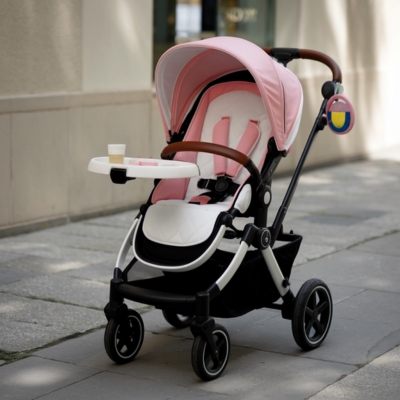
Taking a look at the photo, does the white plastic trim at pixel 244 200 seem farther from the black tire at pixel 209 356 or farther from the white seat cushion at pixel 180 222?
the black tire at pixel 209 356

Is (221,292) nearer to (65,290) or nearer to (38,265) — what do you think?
(65,290)

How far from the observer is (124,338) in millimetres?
4988

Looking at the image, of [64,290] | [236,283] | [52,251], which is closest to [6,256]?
[52,251]

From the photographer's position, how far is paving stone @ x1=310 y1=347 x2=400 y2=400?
446 cm

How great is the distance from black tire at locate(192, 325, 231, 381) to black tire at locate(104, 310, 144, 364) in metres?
0.53

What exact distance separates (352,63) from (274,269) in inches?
395

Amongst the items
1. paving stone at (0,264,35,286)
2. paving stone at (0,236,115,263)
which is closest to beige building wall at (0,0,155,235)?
paving stone at (0,236,115,263)

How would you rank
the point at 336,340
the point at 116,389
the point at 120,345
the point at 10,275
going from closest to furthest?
1. the point at 116,389
2. the point at 120,345
3. the point at 336,340
4. the point at 10,275

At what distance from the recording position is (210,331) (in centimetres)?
461

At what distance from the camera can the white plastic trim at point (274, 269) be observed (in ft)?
16.3

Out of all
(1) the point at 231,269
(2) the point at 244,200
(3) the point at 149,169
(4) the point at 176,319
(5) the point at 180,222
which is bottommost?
(4) the point at 176,319

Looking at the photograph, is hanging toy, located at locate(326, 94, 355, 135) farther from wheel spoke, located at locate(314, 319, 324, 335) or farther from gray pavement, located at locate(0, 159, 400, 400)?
gray pavement, located at locate(0, 159, 400, 400)

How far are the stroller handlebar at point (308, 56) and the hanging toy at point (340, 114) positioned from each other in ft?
0.72

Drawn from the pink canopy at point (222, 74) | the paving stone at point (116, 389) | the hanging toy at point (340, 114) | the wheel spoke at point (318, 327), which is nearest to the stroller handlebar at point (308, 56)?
the hanging toy at point (340, 114)
